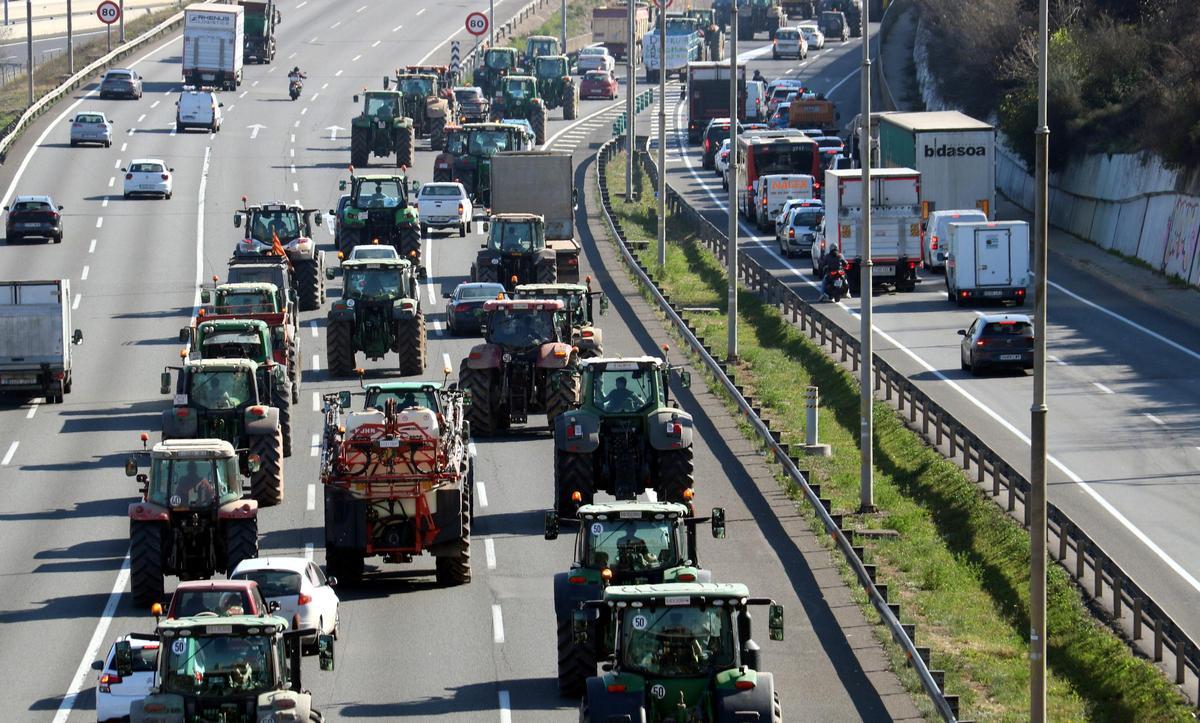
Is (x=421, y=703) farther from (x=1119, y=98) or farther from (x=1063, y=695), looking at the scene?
(x=1119, y=98)

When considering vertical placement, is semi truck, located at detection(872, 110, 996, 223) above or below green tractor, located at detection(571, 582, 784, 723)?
above

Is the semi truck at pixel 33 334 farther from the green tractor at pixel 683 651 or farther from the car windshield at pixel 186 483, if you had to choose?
the green tractor at pixel 683 651

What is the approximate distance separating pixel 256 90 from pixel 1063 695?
8524 cm

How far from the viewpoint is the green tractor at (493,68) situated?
358 ft

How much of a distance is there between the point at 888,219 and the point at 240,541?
35.6 m

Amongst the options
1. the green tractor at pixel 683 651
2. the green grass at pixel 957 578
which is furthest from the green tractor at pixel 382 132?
the green tractor at pixel 683 651

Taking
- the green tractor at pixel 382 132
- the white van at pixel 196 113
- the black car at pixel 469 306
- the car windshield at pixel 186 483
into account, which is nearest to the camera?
the car windshield at pixel 186 483

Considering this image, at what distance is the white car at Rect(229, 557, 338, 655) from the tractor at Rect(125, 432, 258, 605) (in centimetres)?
226

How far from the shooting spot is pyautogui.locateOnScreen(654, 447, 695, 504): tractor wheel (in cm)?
3406

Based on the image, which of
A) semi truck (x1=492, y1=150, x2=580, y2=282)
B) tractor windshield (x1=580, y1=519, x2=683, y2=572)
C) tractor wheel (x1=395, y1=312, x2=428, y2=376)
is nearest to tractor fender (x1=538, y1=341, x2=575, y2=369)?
tractor wheel (x1=395, y1=312, x2=428, y2=376)

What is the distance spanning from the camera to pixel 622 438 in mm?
34375

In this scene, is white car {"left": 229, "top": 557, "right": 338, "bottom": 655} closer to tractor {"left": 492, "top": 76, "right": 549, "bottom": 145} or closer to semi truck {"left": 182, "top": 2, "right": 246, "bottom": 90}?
tractor {"left": 492, "top": 76, "right": 549, "bottom": 145}

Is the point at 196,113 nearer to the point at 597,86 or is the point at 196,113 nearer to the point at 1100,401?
the point at 597,86

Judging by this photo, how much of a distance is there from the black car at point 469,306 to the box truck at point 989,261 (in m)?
12.9
